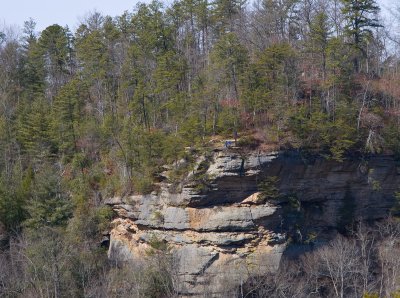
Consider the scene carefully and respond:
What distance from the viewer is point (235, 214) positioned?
1131 inches

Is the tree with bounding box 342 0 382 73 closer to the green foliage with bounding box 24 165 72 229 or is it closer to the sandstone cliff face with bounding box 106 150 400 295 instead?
the sandstone cliff face with bounding box 106 150 400 295

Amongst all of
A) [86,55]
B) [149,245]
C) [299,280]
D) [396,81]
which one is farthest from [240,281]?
[86,55]

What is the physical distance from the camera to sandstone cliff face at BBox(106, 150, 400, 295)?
28.5m

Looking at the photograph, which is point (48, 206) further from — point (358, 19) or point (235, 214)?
point (358, 19)

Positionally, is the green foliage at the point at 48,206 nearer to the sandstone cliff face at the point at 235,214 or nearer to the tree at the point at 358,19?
the sandstone cliff face at the point at 235,214

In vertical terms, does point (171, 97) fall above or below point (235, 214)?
above

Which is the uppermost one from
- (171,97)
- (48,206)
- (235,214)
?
(171,97)

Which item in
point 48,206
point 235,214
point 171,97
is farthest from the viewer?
point 171,97

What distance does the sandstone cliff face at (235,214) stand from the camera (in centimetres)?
2853

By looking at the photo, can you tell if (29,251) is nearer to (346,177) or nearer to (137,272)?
(137,272)

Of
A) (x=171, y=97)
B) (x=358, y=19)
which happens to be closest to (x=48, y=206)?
(x=171, y=97)

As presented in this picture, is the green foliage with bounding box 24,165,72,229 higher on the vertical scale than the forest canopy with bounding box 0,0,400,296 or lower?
lower

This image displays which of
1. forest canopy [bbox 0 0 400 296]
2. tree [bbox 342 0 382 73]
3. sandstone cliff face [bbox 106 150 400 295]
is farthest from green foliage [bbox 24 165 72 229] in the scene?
tree [bbox 342 0 382 73]

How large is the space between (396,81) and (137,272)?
17.0 metres
